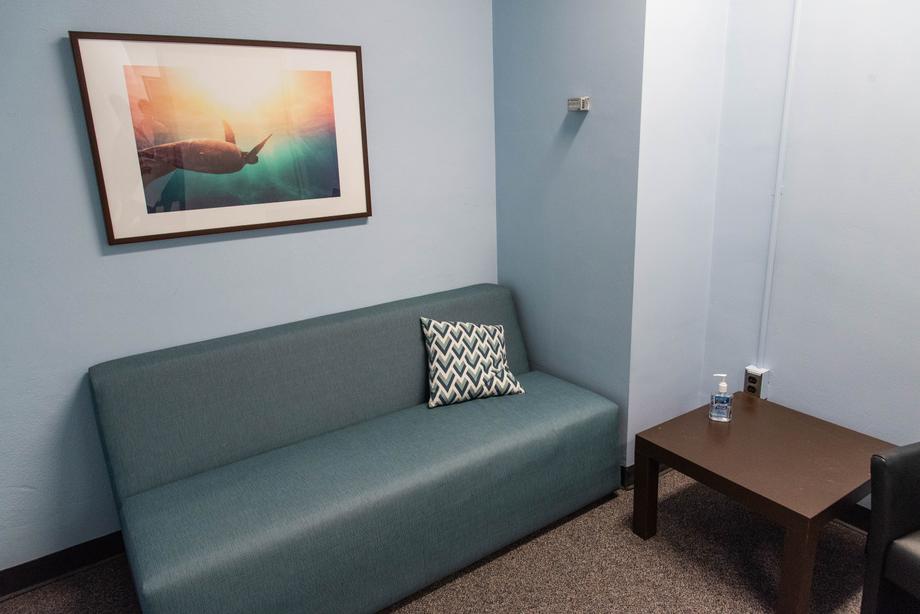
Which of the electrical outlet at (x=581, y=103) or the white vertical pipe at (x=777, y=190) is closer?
the white vertical pipe at (x=777, y=190)

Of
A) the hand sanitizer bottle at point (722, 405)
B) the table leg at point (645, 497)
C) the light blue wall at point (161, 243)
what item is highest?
the light blue wall at point (161, 243)

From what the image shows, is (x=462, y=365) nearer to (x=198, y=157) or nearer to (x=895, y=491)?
(x=198, y=157)

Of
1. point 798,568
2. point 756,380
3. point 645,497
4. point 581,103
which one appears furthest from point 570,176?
point 798,568

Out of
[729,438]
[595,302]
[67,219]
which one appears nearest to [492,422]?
[595,302]

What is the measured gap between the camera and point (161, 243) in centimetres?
193

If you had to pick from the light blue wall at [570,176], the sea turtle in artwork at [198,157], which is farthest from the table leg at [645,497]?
the sea turtle in artwork at [198,157]

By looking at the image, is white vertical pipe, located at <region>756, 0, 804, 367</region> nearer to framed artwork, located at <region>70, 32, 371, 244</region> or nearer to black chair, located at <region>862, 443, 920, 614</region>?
black chair, located at <region>862, 443, 920, 614</region>

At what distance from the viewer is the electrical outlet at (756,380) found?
2234 millimetres

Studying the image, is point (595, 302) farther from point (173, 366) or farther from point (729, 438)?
point (173, 366)

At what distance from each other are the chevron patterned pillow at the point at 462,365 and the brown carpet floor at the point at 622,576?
22.4 inches

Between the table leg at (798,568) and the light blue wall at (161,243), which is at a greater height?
the light blue wall at (161,243)

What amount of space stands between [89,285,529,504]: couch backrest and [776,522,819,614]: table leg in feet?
4.32

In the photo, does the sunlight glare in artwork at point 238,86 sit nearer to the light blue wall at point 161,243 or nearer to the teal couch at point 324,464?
the light blue wall at point 161,243

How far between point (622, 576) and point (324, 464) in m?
1.03
